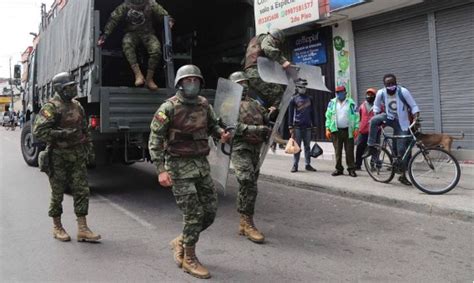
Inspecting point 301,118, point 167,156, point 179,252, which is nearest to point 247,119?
point 167,156

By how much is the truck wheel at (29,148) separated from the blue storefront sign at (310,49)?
23.8 ft

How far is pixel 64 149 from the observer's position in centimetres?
516

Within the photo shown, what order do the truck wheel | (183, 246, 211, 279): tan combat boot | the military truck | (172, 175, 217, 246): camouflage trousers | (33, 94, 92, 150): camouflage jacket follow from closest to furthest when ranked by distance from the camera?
(183, 246, 211, 279): tan combat boot
(172, 175, 217, 246): camouflage trousers
(33, 94, 92, 150): camouflage jacket
the military truck
the truck wheel

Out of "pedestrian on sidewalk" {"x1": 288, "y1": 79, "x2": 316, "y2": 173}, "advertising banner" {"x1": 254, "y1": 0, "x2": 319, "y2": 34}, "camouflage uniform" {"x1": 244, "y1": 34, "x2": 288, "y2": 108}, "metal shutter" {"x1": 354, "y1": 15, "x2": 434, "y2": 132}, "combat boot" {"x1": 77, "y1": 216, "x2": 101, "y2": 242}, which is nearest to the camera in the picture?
"combat boot" {"x1": 77, "y1": 216, "x2": 101, "y2": 242}

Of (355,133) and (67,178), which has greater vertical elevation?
(355,133)

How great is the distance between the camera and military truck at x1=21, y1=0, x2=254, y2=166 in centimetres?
644

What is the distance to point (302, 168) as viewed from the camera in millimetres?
10234

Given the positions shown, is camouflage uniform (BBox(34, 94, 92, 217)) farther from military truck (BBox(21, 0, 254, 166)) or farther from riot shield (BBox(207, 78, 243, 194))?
riot shield (BBox(207, 78, 243, 194))

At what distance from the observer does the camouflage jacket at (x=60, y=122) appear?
501 centimetres

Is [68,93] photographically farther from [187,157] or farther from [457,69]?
[457,69]

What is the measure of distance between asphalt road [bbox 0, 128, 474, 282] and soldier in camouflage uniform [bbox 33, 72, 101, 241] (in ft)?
1.07

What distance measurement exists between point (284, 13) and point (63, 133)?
8.31 m

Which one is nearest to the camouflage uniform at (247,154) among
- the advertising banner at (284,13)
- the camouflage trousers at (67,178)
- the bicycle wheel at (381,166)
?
the camouflage trousers at (67,178)

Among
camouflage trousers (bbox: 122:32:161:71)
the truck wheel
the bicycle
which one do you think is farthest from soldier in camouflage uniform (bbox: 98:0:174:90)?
the truck wheel
